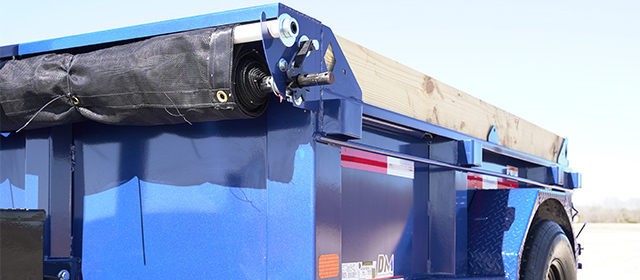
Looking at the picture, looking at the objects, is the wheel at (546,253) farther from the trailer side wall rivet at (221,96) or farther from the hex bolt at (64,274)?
the hex bolt at (64,274)

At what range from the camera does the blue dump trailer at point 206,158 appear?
7.52 ft

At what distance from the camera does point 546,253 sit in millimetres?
3949

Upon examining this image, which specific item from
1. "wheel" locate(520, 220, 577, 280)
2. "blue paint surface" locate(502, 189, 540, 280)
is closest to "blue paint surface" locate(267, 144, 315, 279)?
"blue paint surface" locate(502, 189, 540, 280)

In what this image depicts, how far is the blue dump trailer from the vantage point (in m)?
2.29

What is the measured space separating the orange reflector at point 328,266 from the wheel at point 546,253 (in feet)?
5.84

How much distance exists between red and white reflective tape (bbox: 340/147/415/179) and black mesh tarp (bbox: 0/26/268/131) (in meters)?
0.49

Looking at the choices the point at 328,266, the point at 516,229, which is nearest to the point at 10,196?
the point at 328,266

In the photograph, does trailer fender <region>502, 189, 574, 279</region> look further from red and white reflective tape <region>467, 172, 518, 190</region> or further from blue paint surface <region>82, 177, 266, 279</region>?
blue paint surface <region>82, 177, 266, 279</region>

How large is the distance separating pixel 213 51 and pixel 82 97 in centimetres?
65

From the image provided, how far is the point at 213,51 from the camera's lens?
2.24 metres

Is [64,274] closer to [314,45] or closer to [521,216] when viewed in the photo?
[314,45]

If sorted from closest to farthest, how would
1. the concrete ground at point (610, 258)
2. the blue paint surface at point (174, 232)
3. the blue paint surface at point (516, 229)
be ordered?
the blue paint surface at point (174, 232) → the blue paint surface at point (516, 229) → the concrete ground at point (610, 258)

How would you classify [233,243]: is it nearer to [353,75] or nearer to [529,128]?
[353,75]

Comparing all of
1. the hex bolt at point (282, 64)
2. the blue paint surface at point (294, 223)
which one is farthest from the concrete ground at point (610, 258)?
the hex bolt at point (282, 64)
